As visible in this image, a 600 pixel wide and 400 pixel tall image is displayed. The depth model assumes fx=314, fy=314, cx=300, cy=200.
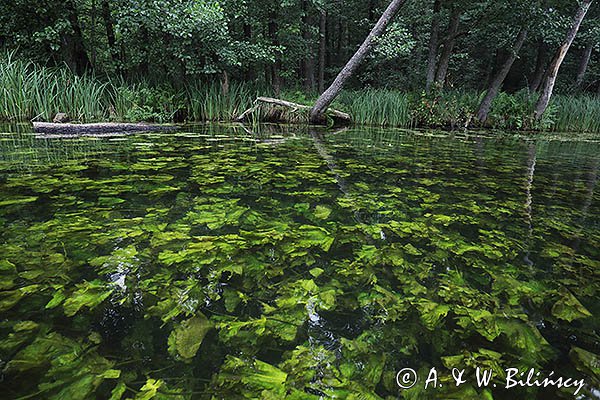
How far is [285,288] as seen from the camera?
3.72ft

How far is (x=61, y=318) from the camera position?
92 centimetres

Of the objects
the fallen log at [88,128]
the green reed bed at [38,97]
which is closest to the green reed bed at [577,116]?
the fallen log at [88,128]

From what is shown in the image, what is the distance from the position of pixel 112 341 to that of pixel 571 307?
148cm

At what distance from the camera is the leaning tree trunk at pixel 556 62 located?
24.1 feet

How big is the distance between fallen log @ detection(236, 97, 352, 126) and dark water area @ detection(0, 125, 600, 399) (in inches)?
221

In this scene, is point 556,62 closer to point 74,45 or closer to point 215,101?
point 215,101

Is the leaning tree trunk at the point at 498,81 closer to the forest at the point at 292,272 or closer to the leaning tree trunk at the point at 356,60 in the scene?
the leaning tree trunk at the point at 356,60

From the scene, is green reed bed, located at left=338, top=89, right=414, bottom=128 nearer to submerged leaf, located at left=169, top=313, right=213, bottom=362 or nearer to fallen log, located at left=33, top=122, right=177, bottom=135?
fallen log, located at left=33, top=122, right=177, bottom=135

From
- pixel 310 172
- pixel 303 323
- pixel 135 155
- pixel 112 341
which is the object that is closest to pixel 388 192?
pixel 310 172

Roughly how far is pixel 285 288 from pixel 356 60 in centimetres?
729

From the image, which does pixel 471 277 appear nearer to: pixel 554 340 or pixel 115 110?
pixel 554 340

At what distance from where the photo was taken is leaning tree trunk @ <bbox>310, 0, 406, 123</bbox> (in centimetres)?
689

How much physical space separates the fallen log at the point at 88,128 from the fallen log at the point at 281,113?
2583 mm

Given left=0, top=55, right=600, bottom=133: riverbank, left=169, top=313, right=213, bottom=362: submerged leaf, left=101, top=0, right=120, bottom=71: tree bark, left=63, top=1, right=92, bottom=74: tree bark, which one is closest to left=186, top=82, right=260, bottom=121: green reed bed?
left=0, top=55, right=600, bottom=133: riverbank
